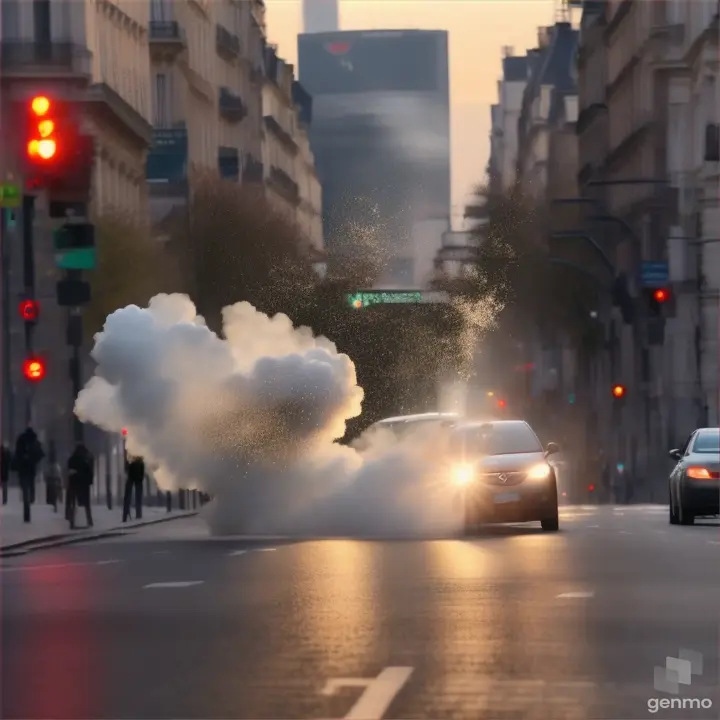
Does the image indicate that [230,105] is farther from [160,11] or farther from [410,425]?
[410,425]

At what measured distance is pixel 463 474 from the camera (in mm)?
35531

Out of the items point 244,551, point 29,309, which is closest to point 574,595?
point 244,551

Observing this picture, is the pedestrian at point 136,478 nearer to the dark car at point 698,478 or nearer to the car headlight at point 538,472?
the dark car at point 698,478

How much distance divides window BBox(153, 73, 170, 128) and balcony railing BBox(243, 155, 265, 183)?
20.6 metres

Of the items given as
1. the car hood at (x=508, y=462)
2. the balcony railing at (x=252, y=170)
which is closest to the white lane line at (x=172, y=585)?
the car hood at (x=508, y=462)

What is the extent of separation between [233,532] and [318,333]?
1199 inches

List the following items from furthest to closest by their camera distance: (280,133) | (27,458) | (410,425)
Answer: (280,133) < (27,458) < (410,425)

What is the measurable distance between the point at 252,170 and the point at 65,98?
6166 cm

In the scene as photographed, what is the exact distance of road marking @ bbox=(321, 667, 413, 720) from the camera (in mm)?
11890

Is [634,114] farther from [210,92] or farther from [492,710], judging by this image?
[492,710]

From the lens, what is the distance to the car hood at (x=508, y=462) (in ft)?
115

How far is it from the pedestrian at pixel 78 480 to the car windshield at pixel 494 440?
914 centimetres

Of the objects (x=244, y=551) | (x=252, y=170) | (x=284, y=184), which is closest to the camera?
(x=244, y=551)

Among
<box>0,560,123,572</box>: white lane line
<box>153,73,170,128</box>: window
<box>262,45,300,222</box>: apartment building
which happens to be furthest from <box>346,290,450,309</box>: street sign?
<box>262,45,300,222</box>: apartment building
